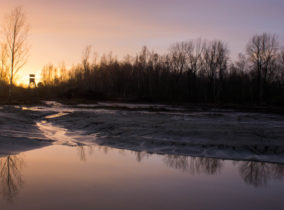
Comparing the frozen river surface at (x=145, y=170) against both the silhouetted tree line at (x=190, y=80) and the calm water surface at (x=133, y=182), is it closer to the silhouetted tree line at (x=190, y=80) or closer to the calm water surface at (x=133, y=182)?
the calm water surface at (x=133, y=182)

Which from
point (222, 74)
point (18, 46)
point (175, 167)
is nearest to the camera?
point (175, 167)

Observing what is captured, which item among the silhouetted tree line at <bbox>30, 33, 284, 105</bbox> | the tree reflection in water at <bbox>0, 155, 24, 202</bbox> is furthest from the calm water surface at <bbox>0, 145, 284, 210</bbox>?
the silhouetted tree line at <bbox>30, 33, 284, 105</bbox>

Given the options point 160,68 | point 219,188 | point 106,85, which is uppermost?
point 160,68

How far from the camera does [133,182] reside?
504cm

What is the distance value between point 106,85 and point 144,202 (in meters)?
63.5

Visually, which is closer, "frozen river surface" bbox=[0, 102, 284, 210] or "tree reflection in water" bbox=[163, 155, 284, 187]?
"frozen river surface" bbox=[0, 102, 284, 210]

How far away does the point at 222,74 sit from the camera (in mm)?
57000

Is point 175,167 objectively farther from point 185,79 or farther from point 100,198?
point 185,79

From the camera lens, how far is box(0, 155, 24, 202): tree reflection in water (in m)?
4.26

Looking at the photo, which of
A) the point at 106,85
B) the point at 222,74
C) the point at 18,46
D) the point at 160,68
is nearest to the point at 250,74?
the point at 222,74

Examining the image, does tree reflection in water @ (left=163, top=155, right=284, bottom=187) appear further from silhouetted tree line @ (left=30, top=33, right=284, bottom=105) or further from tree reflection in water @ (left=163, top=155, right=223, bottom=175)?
silhouetted tree line @ (left=30, top=33, right=284, bottom=105)

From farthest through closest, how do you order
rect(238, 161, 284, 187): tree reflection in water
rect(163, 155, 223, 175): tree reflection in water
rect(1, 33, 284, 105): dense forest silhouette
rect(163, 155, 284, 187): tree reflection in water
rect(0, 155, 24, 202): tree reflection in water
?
1. rect(1, 33, 284, 105): dense forest silhouette
2. rect(163, 155, 223, 175): tree reflection in water
3. rect(163, 155, 284, 187): tree reflection in water
4. rect(238, 161, 284, 187): tree reflection in water
5. rect(0, 155, 24, 202): tree reflection in water

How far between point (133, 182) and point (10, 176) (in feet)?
8.06

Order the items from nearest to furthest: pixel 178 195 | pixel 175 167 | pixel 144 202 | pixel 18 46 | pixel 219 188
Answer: pixel 144 202 → pixel 178 195 → pixel 219 188 → pixel 175 167 → pixel 18 46
